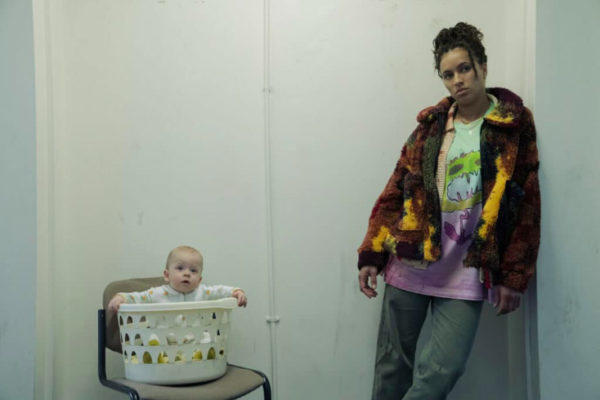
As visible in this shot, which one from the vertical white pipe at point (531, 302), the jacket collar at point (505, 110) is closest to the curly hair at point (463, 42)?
the jacket collar at point (505, 110)

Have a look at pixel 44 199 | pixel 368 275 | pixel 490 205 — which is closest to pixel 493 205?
pixel 490 205

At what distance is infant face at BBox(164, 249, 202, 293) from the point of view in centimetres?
241

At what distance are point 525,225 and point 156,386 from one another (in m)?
1.42

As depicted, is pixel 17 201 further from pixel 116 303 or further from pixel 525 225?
pixel 525 225

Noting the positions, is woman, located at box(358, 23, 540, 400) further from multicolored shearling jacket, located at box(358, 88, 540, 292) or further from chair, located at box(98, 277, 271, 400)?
chair, located at box(98, 277, 271, 400)

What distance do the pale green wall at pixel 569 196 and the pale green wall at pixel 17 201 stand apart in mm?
2004

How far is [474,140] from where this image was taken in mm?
2289

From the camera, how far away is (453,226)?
2.28m

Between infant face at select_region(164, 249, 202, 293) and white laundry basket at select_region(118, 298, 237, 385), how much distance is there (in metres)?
0.19

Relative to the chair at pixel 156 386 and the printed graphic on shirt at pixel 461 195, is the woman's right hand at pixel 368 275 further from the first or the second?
the chair at pixel 156 386

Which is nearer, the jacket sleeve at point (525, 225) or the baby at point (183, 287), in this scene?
the jacket sleeve at point (525, 225)

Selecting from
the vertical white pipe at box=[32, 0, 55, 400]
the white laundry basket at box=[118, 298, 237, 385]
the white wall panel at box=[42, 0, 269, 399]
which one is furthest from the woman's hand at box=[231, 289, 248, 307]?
the vertical white pipe at box=[32, 0, 55, 400]

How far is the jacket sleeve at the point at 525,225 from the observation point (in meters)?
2.16

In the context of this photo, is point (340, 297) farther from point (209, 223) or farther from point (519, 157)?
point (519, 157)
